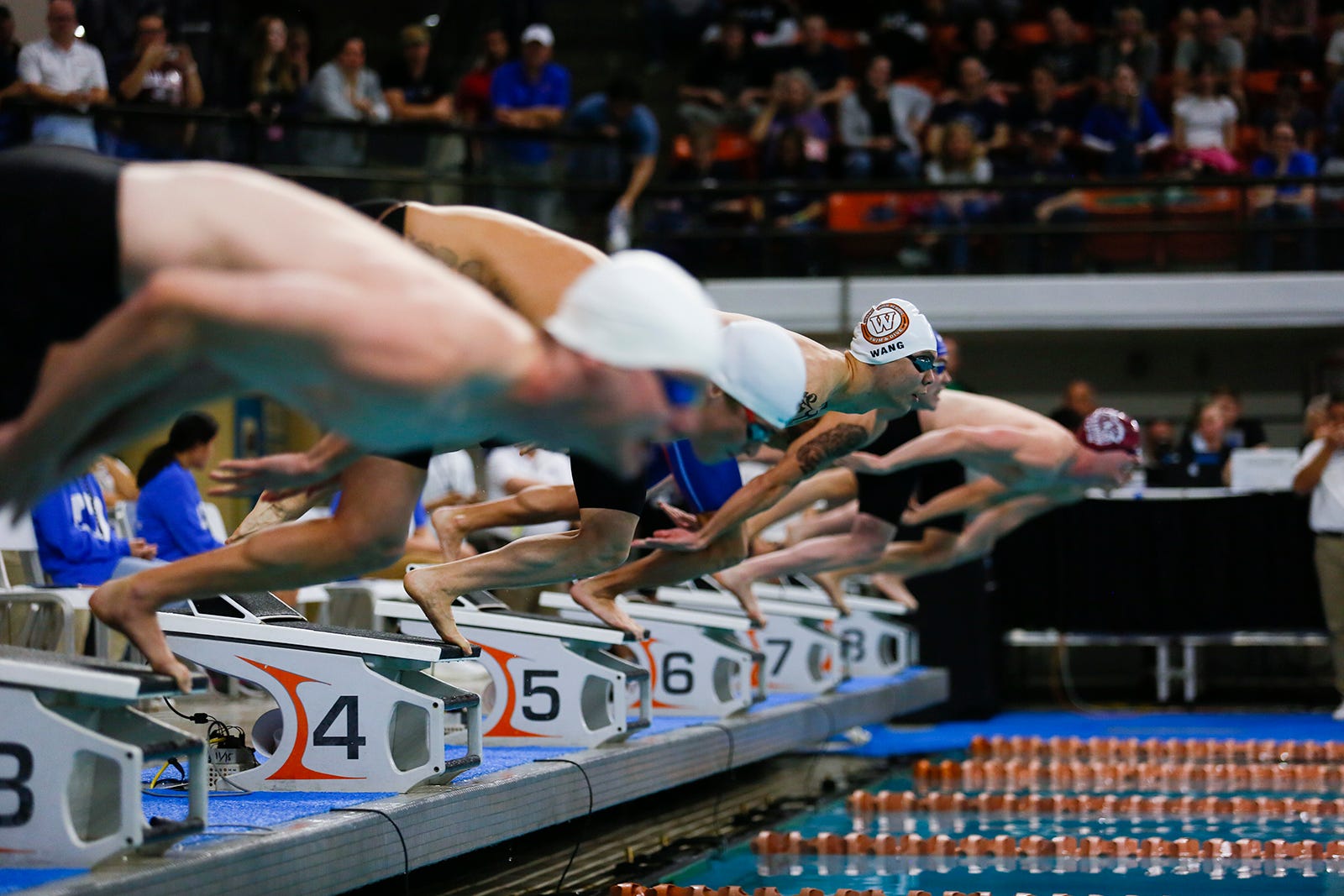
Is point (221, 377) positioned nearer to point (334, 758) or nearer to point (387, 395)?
point (387, 395)

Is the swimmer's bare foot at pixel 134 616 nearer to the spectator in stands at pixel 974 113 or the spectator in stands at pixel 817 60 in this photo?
the spectator in stands at pixel 974 113

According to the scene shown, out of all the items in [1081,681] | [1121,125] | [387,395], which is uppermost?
[1121,125]

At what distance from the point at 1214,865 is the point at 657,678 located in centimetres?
261

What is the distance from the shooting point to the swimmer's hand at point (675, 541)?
6.05 metres

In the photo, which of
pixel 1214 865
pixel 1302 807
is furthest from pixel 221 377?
pixel 1302 807

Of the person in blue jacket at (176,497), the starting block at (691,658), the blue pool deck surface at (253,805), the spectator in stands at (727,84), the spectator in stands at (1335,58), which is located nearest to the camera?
the blue pool deck surface at (253,805)

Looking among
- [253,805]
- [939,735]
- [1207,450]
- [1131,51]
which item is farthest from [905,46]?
[253,805]

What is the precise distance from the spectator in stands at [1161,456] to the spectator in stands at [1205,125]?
2.31m

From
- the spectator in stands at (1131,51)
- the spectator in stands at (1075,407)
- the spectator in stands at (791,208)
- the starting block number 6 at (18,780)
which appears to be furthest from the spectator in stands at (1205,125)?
the starting block number 6 at (18,780)

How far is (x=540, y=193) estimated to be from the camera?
11359 mm

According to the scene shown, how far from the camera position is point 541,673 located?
229 inches

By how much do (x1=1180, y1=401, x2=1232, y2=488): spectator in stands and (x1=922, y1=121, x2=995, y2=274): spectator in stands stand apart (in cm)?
219

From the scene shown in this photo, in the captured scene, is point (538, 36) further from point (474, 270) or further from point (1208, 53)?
point (474, 270)

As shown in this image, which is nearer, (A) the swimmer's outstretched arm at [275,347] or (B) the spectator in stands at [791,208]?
(A) the swimmer's outstretched arm at [275,347]
